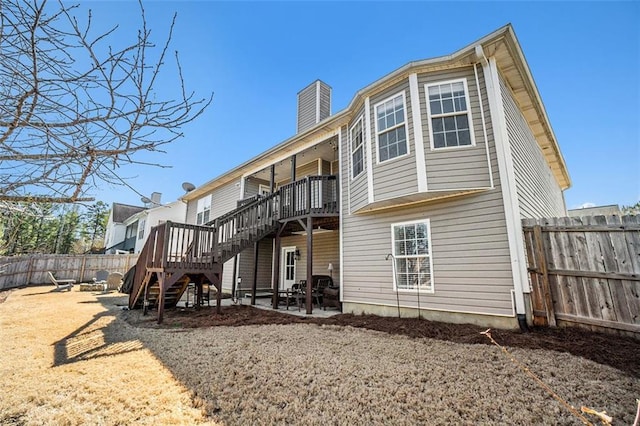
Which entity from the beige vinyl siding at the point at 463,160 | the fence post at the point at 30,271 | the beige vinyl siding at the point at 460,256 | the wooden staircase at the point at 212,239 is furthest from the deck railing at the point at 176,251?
the fence post at the point at 30,271

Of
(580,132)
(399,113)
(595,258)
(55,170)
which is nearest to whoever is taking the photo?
(55,170)

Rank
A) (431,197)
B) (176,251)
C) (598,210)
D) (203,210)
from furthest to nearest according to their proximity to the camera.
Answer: (598,210) < (203,210) < (176,251) < (431,197)

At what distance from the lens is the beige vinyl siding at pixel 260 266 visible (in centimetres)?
1205

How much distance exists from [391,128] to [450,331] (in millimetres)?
4715

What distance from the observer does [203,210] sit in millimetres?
15633

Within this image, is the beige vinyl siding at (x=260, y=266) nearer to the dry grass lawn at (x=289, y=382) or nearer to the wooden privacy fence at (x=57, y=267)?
the dry grass lawn at (x=289, y=382)

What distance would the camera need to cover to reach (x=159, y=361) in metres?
3.98

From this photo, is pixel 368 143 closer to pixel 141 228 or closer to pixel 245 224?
pixel 245 224

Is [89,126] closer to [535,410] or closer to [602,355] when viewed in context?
[535,410]

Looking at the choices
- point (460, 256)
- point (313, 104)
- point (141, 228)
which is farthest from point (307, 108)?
point (141, 228)

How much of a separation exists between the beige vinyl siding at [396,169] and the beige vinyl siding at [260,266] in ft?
22.6

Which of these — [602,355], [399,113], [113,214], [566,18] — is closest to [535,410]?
[602,355]

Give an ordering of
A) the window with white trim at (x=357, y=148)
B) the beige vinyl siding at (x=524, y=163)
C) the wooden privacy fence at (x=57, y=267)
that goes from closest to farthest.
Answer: the beige vinyl siding at (x=524, y=163) → the window with white trim at (x=357, y=148) → the wooden privacy fence at (x=57, y=267)

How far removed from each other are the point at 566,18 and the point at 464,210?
21.9ft
